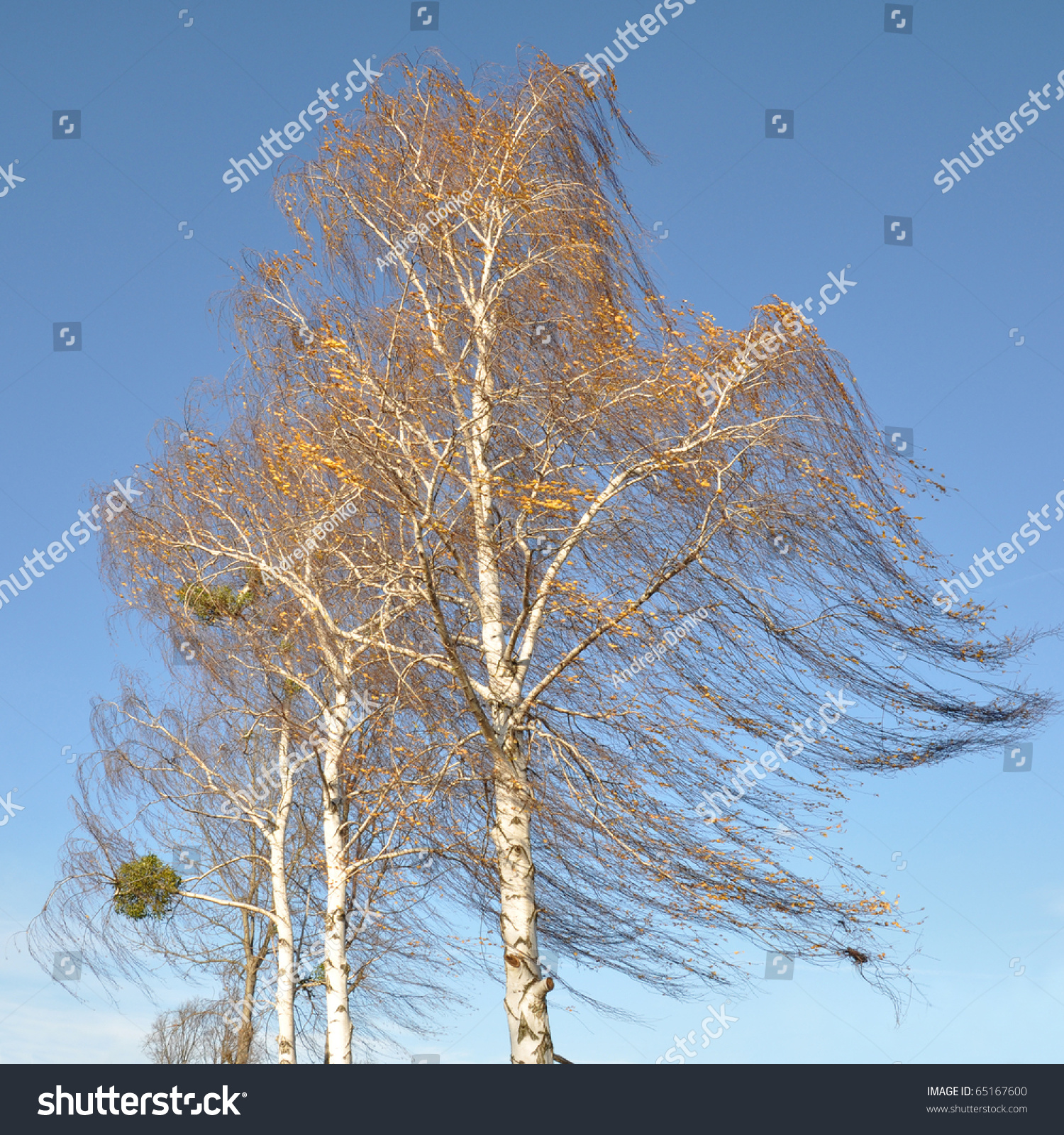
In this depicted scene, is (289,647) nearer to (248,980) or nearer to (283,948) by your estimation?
(283,948)

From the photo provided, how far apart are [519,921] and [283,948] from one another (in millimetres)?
5556

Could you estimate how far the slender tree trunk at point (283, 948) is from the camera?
1084cm

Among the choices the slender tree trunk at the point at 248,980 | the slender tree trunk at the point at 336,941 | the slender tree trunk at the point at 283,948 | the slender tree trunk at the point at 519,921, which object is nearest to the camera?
the slender tree trunk at the point at 519,921

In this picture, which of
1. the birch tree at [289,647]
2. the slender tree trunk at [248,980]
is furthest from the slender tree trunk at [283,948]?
the slender tree trunk at [248,980]

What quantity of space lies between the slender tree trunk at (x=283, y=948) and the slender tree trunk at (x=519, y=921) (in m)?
4.60

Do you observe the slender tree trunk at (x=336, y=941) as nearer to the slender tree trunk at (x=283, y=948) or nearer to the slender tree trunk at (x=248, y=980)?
the slender tree trunk at (x=283, y=948)

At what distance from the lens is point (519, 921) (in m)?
6.41

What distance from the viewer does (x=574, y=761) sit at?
6910 millimetres
